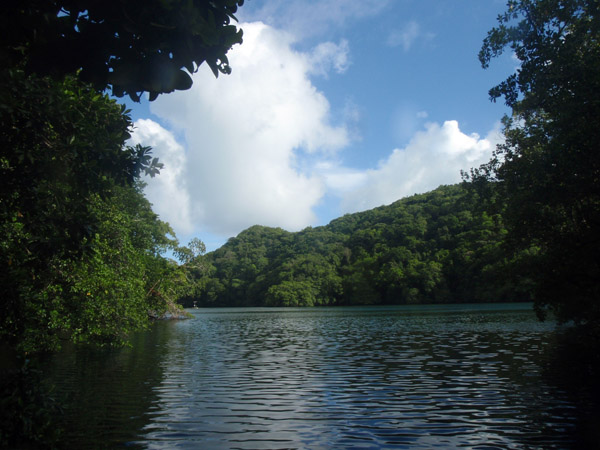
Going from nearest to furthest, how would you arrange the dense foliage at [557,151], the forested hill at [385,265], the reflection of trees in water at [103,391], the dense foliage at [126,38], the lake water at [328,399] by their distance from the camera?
the dense foliage at [126,38], the lake water at [328,399], the reflection of trees in water at [103,391], the dense foliage at [557,151], the forested hill at [385,265]

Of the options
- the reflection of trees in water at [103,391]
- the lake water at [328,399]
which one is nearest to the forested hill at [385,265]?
the reflection of trees in water at [103,391]

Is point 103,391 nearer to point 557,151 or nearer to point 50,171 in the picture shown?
point 50,171

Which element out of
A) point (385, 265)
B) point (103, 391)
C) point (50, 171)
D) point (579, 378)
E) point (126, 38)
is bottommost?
point (579, 378)

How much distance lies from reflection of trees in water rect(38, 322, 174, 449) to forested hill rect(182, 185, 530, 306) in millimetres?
76546

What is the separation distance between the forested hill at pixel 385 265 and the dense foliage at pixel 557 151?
81.7 meters

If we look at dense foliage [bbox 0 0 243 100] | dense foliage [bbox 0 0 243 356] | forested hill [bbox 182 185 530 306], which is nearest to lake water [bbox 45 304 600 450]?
dense foliage [bbox 0 0 243 356]

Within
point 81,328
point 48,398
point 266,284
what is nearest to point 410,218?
point 266,284

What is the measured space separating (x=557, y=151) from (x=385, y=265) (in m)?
128

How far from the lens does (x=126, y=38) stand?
479cm

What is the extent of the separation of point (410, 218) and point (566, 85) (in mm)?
144376

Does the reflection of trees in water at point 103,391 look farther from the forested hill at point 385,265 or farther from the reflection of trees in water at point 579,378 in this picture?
the forested hill at point 385,265

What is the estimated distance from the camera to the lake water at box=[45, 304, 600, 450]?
1073cm

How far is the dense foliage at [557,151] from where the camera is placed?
1700 centimetres

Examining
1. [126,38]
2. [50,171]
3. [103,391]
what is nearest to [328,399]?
[103,391]
